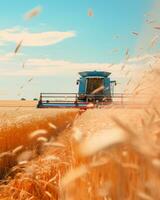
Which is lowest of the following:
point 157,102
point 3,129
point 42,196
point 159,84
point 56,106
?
point 157,102

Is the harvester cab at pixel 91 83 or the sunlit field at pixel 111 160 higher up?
the harvester cab at pixel 91 83

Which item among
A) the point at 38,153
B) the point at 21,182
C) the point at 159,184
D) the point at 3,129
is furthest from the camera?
the point at 38,153

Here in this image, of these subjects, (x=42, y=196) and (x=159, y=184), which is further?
(x=42, y=196)

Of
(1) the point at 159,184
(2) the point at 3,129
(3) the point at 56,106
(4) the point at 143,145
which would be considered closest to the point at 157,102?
(1) the point at 159,184

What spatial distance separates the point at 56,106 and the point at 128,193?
3094 centimetres

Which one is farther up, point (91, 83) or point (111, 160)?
point (91, 83)

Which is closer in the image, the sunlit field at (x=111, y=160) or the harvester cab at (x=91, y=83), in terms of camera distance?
the sunlit field at (x=111, y=160)

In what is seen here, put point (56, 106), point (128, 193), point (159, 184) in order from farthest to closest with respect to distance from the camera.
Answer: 1. point (56, 106)
2. point (128, 193)
3. point (159, 184)

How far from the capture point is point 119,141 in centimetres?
125

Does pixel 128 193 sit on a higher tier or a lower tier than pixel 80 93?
lower

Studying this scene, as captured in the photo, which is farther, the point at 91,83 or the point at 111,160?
the point at 91,83

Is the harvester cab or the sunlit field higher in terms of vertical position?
the harvester cab

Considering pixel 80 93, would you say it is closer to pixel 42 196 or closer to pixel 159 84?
pixel 42 196

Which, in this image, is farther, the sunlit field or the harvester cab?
the harvester cab
